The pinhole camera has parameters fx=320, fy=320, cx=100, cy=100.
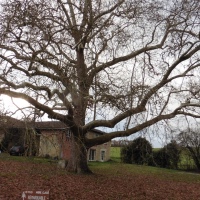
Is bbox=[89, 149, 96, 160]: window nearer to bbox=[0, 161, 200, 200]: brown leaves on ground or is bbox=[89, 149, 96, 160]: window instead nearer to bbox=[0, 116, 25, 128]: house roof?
bbox=[0, 161, 200, 200]: brown leaves on ground


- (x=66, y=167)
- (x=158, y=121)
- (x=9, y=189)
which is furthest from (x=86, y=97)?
(x=66, y=167)

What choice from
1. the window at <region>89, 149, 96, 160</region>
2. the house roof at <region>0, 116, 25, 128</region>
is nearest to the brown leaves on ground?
the house roof at <region>0, 116, 25, 128</region>

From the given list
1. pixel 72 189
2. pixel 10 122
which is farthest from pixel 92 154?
pixel 10 122

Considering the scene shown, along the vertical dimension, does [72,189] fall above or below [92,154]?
below

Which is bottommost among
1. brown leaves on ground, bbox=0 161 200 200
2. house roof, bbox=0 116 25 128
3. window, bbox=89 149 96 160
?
brown leaves on ground, bbox=0 161 200 200

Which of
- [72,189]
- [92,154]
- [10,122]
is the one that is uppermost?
[92,154]

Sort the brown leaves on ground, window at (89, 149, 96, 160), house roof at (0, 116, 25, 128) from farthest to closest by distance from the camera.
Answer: window at (89, 149, 96, 160) < the brown leaves on ground < house roof at (0, 116, 25, 128)

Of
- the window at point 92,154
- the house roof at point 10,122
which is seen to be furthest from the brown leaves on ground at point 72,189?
the window at point 92,154

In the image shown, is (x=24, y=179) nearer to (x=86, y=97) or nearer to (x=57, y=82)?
(x=86, y=97)

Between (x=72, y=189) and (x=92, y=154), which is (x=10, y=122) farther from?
(x=92, y=154)

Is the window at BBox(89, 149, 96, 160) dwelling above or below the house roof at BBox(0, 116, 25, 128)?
above

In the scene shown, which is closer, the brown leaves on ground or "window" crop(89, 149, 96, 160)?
the brown leaves on ground

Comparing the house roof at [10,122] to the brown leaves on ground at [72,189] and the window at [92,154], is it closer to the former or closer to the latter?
the brown leaves on ground at [72,189]

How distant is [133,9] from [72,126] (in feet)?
19.3
